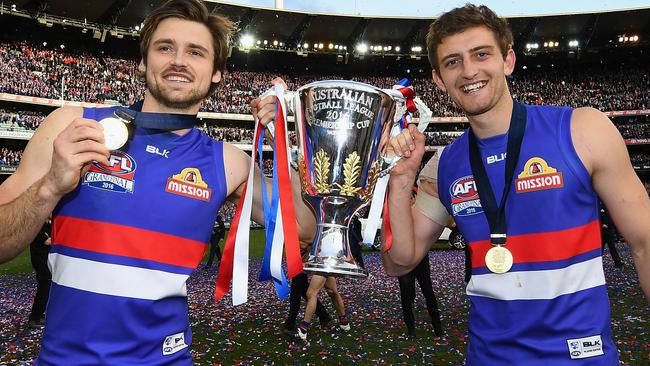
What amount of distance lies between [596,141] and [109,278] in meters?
2.08

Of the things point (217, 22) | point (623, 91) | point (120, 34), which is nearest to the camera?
point (217, 22)

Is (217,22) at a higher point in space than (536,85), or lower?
lower

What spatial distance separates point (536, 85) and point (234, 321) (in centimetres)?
3885

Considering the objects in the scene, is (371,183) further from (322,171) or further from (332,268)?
(332,268)

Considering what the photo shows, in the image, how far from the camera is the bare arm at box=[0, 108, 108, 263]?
64.1 inches

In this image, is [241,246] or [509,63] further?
[509,63]

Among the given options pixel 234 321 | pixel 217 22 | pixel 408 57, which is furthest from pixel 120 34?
pixel 217 22

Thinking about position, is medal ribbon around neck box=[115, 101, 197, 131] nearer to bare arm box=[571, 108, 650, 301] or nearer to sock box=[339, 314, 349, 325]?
bare arm box=[571, 108, 650, 301]

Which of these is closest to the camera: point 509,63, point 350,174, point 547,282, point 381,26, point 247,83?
point 350,174

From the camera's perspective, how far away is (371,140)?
1943 millimetres

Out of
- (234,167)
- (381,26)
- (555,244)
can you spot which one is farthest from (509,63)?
(381,26)

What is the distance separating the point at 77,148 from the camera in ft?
5.34

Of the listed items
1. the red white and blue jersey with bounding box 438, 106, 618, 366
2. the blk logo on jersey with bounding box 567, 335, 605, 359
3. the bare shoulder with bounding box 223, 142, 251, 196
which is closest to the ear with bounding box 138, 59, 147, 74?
the bare shoulder with bounding box 223, 142, 251, 196

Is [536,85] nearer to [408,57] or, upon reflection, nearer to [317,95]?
[408,57]
